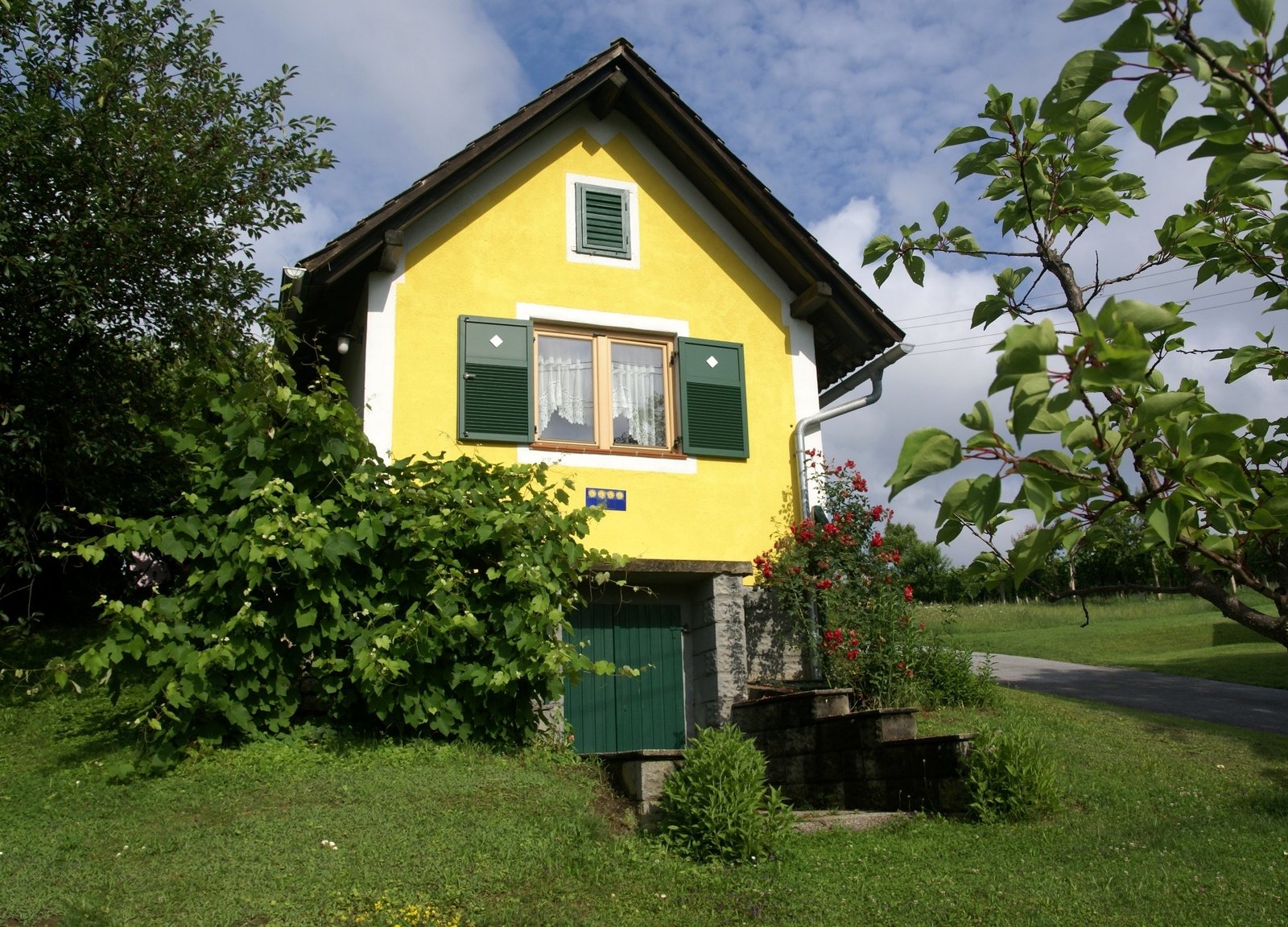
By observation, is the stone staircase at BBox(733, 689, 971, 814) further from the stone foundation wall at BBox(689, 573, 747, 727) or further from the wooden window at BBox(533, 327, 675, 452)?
the wooden window at BBox(533, 327, 675, 452)

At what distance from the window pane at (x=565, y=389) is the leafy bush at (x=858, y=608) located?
2125mm

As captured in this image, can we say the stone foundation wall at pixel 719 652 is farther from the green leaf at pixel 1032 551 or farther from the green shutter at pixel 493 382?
the green leaf at pixel 1032 551

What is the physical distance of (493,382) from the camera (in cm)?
1020

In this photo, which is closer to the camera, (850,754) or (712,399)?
(850,754)

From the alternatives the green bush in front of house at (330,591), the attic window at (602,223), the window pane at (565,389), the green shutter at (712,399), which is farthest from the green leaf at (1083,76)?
the attic window at (602,223)

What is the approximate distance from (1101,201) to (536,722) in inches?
245

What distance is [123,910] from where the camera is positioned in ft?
17.6

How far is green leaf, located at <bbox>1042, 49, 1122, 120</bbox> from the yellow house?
8.06 meters

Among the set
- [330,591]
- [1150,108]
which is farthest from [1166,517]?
[330,591]

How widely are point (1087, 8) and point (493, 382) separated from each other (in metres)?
8.46

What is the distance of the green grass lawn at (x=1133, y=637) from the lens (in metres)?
16.9

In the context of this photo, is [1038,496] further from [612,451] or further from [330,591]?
[612,451]

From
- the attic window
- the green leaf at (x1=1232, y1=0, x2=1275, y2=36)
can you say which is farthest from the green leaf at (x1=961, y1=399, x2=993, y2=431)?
the attic window

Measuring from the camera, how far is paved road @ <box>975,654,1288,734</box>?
471 inches
